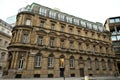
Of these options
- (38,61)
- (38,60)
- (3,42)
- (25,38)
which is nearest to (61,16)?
(25,38)

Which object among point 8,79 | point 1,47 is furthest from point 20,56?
point 1,47

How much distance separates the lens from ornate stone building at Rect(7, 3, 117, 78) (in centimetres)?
2048

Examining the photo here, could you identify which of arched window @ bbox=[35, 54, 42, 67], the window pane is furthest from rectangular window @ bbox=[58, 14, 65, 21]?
the window pane

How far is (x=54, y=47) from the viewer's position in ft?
78.4

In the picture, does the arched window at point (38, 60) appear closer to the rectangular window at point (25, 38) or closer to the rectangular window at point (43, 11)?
the rectangular window at point (25, 38)

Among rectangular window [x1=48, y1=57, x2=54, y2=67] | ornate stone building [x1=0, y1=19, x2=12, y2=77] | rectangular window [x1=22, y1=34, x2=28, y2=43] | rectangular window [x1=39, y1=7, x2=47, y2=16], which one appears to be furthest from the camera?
ornate stone building [x1=0, y1=19, x2=12, y2=77]

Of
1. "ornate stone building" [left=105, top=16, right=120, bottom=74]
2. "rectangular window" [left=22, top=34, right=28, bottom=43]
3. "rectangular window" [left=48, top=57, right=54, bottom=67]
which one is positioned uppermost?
"ornate stone building" [left=105, top=16, right=120, bottom=74]

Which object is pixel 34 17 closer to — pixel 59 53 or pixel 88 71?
pixel 59 53

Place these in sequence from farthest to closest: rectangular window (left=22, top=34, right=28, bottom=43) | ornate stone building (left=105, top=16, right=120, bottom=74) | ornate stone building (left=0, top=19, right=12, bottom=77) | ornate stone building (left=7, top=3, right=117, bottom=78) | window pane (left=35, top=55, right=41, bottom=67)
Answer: ornate stone building (left=105, top=16, right=120, bottom=74) → ornate stone building (left=0, top=19, right=12, bottom=77) → rectangular window (left=22, top=34, right=28, bottom=43) → window pane (left=35, top=55, right=41, bottom=67) → ornate stone building (left=7, top=3, right=117, bottom=78)

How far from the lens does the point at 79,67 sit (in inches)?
1013

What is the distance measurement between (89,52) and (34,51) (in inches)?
639

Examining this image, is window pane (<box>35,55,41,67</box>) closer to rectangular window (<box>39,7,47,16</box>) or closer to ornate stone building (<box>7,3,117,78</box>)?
ornate stone building (<box>7,3,117,78</box>)

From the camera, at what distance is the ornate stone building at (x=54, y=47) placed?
806 inches

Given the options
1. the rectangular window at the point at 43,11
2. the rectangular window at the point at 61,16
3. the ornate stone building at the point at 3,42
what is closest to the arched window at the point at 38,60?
the rectangular window at the point at 43,11
